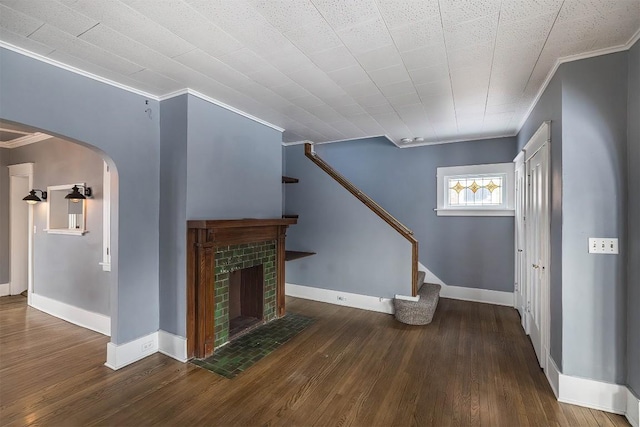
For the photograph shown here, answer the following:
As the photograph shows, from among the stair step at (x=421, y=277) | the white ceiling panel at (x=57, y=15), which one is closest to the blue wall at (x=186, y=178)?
the white ceiling panel at (x=57, y=15)

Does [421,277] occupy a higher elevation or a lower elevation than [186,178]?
lower

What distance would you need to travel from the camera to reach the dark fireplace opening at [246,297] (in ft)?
12.3

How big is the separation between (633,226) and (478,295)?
3013 millimetres

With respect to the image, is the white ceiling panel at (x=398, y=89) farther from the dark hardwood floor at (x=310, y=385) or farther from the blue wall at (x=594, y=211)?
the dark hardwood floor at (x=310, y=385)

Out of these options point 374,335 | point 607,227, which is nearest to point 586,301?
point 607,227

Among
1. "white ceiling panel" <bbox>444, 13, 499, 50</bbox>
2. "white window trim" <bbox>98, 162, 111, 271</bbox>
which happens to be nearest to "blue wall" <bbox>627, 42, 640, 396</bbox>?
"white ceiling panel" <bbox>444, 13, 499, 50</bbox>

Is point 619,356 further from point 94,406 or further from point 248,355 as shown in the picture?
point 94,406

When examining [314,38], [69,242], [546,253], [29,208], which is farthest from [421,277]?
[29,208]

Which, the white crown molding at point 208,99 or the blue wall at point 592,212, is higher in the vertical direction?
the white crown molding at point 208,99

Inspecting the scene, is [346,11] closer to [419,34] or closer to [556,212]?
[419,34]

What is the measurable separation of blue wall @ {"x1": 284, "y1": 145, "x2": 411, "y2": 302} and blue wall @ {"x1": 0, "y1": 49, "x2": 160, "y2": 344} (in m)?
2.38

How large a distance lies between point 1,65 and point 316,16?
86.1 inches

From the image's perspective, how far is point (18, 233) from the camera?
4.99 meters

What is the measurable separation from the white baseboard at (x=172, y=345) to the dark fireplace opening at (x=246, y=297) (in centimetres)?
81
